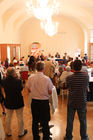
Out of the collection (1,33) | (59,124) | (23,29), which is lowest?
(59,124)

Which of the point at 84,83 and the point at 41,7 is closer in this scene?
the point at 84,83

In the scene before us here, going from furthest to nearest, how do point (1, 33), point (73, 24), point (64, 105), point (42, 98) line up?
point (73, 24)
point (1, 33)
point (64, 105)
point (42, 98)

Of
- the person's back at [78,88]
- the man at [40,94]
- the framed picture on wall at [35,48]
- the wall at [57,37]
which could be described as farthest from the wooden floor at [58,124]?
the wall at [57,37]

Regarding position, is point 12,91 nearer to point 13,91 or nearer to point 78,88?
point 13,91

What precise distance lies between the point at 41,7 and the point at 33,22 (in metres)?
12.7

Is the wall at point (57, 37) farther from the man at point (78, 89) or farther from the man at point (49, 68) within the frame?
the man at point (78, 89)

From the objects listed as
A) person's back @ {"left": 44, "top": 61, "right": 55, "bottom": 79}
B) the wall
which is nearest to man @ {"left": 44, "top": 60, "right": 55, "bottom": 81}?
person's back @ {"left": 44, "top": 61, "right": 55, "bottom": 79}

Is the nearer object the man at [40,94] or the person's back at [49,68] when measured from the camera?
the man at [40,94]

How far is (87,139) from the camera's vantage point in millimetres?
3686

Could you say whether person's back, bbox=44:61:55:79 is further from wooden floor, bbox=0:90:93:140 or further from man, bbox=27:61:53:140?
man, bbox=27:61:53:140

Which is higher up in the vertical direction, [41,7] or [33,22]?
[33,22]

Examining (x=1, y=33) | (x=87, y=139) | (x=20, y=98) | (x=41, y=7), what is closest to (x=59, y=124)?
(x=87, y=139)

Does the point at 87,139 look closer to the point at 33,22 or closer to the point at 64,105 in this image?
the point at 64,105

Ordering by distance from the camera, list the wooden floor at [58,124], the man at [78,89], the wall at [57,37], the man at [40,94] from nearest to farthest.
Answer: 1. the man at [40,94]
2. the man at [78,89]
3. the wooden floor at [58,124]
4. the wall at [57,37]
